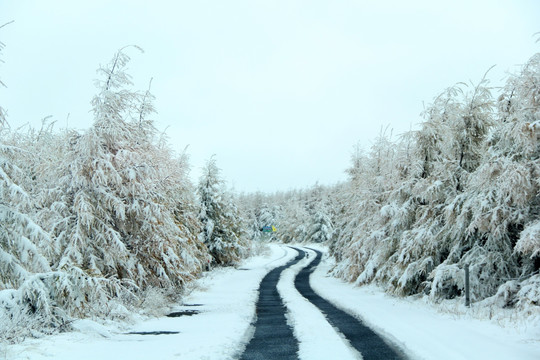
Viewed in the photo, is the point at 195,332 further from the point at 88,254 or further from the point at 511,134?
the point at 511,134

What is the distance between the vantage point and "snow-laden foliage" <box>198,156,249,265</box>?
103 feet

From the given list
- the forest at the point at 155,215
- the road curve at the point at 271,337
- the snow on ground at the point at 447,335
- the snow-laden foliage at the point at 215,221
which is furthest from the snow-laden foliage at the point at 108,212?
the snow-laden foliage at the point at 215,221

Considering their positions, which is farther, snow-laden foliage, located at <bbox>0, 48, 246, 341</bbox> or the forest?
snow-laden foliage, located at <bbox>0, 48, 246, 341</bbox>

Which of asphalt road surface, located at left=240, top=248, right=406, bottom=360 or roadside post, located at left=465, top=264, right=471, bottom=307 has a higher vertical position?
roadside post, located at left=465, top=264, right=471, bottom=307

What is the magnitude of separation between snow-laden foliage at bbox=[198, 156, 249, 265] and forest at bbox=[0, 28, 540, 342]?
12318mm

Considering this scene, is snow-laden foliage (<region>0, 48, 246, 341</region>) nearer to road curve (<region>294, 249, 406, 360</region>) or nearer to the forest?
the forest

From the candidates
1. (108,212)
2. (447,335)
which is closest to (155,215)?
(108,212)

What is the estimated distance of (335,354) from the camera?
6.99 meters

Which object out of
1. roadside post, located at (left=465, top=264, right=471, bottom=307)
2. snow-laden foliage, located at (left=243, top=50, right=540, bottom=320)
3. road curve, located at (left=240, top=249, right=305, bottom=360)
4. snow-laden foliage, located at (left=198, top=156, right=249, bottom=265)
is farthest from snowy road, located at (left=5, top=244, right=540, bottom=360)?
snow-laden foliage, located at (left=198, top=156, right=249, bottom=265)

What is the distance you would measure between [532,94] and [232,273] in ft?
72.4

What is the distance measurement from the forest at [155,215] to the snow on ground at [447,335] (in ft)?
4.63

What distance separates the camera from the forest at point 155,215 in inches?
316

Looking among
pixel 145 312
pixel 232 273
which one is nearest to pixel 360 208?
pixel 232 273

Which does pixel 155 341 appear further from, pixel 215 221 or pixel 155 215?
pixel 215 221
